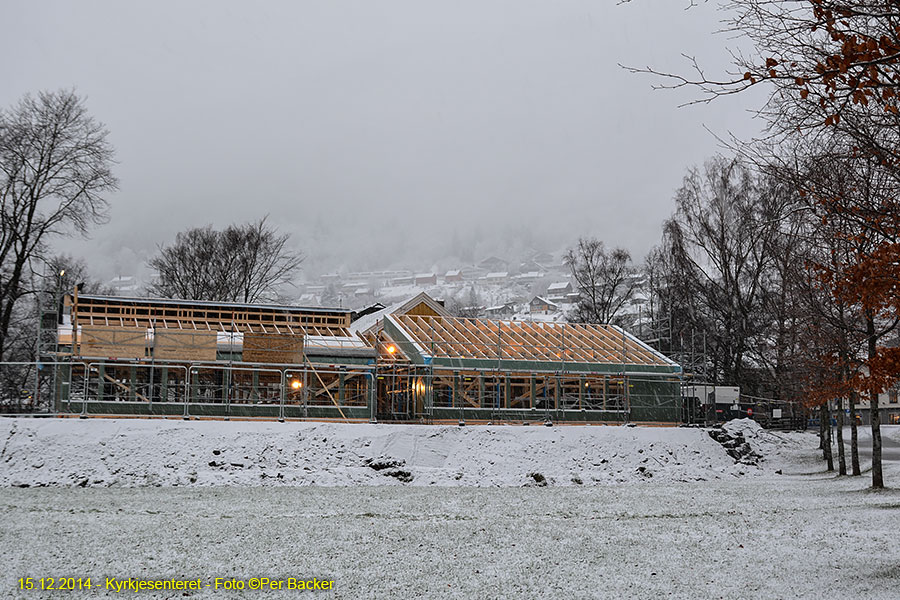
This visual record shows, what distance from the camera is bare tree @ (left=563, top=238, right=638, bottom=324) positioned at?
43.9 meters

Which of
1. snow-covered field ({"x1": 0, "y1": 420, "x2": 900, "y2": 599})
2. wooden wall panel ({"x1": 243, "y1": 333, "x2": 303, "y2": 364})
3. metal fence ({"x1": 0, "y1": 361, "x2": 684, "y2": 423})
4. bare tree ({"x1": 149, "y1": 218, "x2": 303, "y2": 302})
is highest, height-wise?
bare tree ({"x1": 149, "y1": 218, "x2": 303, "y2": 302})

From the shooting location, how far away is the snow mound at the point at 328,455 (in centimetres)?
1611

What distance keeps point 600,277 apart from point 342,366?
2507 cm

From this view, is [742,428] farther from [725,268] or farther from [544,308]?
[544,308]

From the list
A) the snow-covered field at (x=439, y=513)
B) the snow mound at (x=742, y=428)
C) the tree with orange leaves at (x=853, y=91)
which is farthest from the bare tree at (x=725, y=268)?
the tree with orange leaves at (x=853, y=91)

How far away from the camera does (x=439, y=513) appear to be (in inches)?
476

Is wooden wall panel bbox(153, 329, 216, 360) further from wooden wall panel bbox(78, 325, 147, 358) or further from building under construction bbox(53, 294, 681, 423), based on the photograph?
wooden wall panel bbox(78, 325, 147, 358)

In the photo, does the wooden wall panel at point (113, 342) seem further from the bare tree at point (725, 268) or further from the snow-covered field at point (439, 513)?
the bare tree at point (725, 268)

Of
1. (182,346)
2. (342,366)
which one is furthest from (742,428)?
(182,346)

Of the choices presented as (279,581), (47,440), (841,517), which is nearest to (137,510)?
(279,581)

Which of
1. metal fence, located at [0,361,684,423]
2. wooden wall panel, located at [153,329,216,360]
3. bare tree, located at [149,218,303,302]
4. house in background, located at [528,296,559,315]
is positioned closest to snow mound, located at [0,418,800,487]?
metal fence, located at [0,361,684,423]

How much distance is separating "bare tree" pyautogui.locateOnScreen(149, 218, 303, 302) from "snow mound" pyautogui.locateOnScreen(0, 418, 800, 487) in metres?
21.8

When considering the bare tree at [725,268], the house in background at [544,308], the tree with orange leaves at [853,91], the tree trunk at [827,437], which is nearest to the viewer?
the tree with orange leaves at [853,91]

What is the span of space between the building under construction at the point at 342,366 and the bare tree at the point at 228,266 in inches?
493
